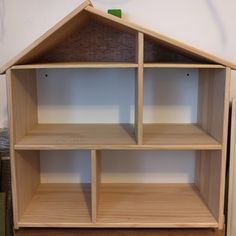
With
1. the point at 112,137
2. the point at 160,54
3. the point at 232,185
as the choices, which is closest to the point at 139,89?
the point at 112,137

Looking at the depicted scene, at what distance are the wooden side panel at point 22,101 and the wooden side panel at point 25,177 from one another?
9cm

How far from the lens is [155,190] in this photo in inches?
57.1

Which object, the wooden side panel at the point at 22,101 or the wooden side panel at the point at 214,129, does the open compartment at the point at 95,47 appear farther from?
the wooden side panel at the point at 214,129

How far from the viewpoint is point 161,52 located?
1.41m

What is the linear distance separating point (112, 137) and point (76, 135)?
133mm

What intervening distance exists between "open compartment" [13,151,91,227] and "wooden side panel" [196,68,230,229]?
433 mm

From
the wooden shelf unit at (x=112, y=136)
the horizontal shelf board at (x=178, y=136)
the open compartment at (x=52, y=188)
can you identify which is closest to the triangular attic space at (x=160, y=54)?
the wooden shelf unit at (x=112, y=136)

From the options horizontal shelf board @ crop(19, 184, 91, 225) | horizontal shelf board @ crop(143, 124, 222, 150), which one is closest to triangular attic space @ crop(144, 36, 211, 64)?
horizontal shelf board @ crop(143, 124, 222, 150)

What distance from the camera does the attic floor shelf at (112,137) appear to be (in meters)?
1.16

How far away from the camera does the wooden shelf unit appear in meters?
1.13

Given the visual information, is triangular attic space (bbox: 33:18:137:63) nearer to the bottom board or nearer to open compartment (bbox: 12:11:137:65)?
open compartment (bbox: 12:11:137:65)

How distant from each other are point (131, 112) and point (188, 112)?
0.23 metres

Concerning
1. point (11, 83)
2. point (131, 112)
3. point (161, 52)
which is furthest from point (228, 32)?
point (11, 83)

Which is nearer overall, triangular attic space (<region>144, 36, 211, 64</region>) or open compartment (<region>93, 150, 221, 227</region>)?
open compartment (<region>93, 150, 221, 227</region>)
